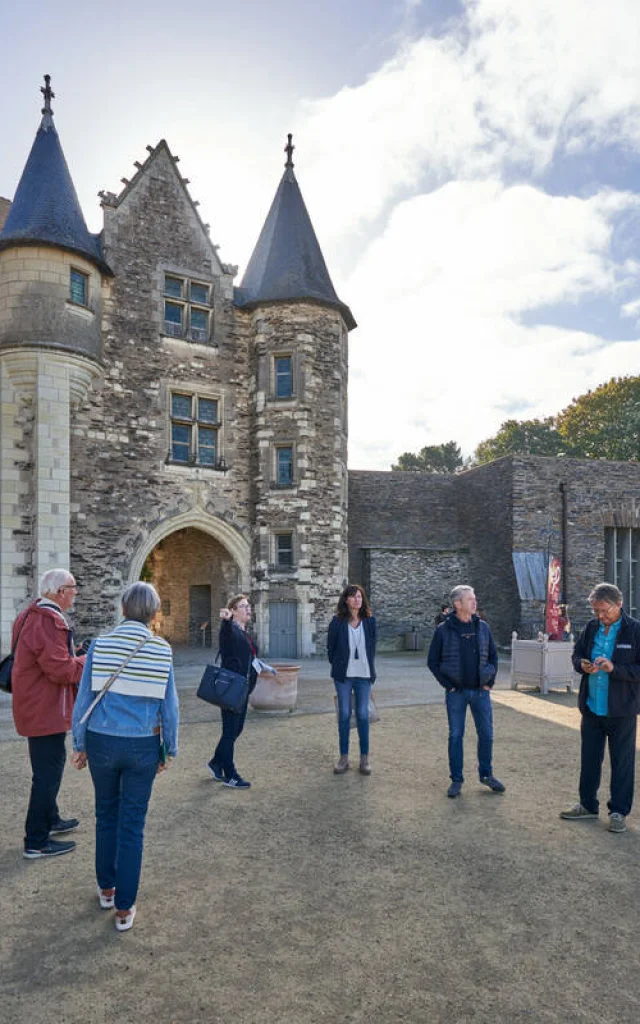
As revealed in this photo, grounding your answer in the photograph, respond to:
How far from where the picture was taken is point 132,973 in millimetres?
3092

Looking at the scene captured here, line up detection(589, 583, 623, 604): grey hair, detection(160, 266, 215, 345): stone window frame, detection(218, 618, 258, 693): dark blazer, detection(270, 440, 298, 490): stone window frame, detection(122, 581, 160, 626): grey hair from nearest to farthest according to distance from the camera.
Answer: detection(122, 581, 160, 626): grey hair < detection(589, 583, 623, 604): grey hair < detection(218, 618, 258, 693): dark blazer < detection(160, 266, 215, 345): stone window frame < detection(270, 440, 298, 490): stone window frame

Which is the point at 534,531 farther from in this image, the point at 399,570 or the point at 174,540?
the point at 174,540

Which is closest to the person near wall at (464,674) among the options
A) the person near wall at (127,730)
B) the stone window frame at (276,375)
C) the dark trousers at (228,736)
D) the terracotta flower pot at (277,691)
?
the dark trousers at (228,736)

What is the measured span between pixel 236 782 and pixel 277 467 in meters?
12.8

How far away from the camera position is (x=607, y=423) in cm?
3712

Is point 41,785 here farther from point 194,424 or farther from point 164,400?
point 194,424

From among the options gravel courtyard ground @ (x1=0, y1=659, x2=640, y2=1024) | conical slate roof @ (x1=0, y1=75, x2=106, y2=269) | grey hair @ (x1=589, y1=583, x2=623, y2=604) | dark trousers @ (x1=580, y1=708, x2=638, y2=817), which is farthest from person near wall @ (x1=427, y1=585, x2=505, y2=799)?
conical slate roof @ (x1=0, y1=75, x2=106, y2=269)

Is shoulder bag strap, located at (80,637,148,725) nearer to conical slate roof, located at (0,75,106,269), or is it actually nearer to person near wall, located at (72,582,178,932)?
person near wall, located at (72,582,178,932)

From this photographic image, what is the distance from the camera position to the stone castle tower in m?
14.9

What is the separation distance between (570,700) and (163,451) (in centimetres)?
1123

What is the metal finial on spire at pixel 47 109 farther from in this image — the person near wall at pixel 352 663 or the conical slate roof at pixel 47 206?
the person near wall at pixel 352 663

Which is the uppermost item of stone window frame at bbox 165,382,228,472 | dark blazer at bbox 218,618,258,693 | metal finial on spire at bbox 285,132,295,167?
metal finial on spire at bbox 285,132,295,167

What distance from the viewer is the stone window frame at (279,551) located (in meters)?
18.1

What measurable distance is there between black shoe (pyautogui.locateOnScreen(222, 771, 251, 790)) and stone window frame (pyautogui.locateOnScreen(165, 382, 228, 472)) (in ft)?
39.9
